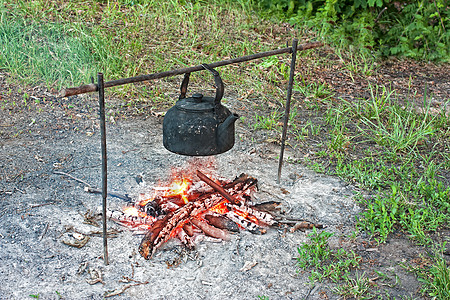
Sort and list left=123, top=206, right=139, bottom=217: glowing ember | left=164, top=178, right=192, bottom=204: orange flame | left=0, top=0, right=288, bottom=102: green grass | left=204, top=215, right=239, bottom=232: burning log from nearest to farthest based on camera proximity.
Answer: left=204, top=215, right=239, bottom=232: burning log
left=123, top=206, right=139, bottom=217: glowing ember
left=164, top=178, right=192, bottom=204: orange flame
left=0, top=0, right=288, bottom=102: green grass

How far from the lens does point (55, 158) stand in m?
4.36

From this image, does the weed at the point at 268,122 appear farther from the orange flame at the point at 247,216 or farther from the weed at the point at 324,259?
the weed at the point at 324,259

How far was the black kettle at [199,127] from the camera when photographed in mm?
2951

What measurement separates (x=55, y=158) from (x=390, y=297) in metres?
3.09

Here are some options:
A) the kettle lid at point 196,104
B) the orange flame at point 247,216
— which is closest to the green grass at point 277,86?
the orange flame at point 247,216

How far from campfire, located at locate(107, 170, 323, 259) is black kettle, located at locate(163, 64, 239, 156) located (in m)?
0.58

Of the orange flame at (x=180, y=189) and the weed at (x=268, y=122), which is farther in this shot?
the weed at (x=268, y=122)

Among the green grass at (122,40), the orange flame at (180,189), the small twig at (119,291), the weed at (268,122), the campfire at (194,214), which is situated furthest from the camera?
the green grass at (122,40)

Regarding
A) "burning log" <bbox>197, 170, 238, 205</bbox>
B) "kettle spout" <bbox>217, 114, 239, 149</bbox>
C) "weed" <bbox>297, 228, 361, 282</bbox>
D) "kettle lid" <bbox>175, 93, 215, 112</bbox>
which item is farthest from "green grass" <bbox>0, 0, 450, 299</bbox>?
"kettle lid" <bbox>175, 93, 215, 112</bbox>

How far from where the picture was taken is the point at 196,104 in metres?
3.01

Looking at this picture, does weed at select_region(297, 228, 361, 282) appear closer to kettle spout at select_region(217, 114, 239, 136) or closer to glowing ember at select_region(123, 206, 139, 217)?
kettle spout at select_region(217, 114, 239, 136)

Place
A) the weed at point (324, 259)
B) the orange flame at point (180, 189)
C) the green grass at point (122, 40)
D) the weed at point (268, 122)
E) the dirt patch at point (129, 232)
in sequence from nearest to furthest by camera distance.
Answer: the dirt patch at point (129, 232) < the weed at point (324, 259) < the orange flame at point (180, 189) < the weed at point (268, 122) < the green grass at point (122, 40)

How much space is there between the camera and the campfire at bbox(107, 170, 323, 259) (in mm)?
3232

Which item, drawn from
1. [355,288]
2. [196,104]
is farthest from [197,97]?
[355,288]
